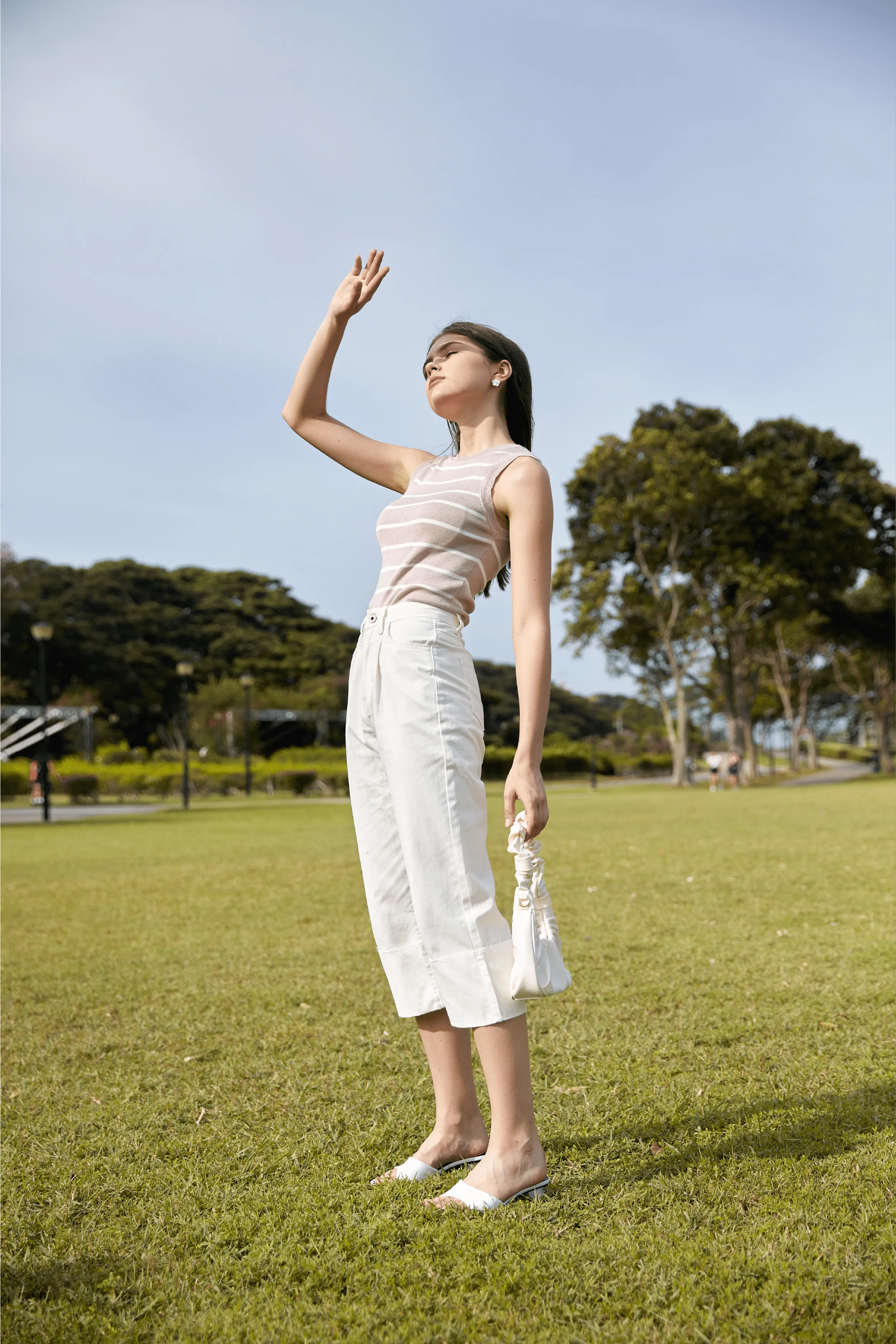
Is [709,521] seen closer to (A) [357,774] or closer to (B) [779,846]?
(B) [779,846]

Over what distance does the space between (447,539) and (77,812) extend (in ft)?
70.6

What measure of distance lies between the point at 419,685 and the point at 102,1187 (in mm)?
1307

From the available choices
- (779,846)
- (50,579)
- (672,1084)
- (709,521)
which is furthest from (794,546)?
(50,579)

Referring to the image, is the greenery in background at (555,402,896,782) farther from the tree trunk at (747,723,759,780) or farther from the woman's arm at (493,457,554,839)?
the woman's arm at (493,457,554,839)

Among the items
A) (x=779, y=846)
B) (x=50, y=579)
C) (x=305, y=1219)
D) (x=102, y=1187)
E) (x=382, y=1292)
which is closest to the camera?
(x=382, y=1292)

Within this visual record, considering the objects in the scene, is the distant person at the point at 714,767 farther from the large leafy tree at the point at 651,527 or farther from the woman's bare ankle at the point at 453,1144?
the woman's bare ankle at the point at 453,1144

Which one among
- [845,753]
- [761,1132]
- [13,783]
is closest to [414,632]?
[761,1132]

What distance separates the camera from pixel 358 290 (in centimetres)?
256

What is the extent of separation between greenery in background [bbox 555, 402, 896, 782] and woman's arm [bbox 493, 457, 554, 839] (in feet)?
81.4

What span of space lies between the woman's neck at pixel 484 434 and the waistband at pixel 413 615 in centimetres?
41

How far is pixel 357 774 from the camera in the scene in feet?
7.50

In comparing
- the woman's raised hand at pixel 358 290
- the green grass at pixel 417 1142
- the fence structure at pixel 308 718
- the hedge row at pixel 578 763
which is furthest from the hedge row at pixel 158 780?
the woman's raised hand at pixel 358 290

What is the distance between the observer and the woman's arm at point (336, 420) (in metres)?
2.55

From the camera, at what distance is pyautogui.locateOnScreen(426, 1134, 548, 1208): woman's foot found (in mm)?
2055
